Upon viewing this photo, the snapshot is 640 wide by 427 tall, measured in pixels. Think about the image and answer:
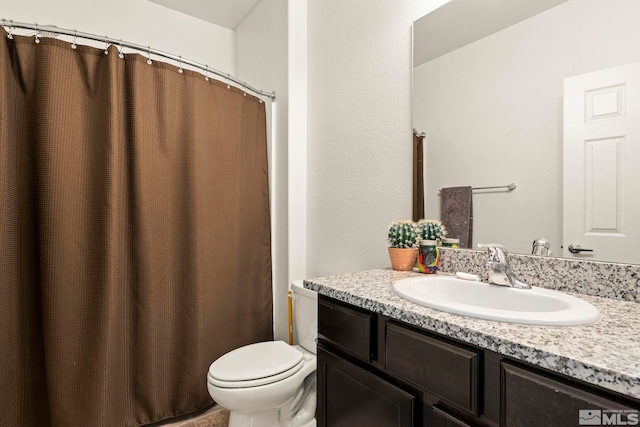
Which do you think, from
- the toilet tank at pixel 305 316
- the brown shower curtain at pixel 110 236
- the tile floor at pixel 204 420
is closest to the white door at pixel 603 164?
the toilet tank at pixel 305 316

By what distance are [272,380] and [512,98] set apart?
4.77 ft

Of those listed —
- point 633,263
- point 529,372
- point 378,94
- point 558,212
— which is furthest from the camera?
point 378,94

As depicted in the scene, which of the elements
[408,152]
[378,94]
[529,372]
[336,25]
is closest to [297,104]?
[336,25]

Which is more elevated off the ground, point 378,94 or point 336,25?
point 336,25

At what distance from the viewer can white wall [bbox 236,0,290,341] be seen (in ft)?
6.52

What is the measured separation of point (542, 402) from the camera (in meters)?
0.52

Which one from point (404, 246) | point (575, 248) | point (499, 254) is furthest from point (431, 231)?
point (575, 248)

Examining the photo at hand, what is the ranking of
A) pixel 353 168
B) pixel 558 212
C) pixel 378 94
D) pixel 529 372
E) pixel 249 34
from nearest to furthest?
pixel 529 372 < pixel 558 212 < pixel 378 94 < pixel 353 168 < pixel 249 34

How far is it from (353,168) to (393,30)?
2.23ft

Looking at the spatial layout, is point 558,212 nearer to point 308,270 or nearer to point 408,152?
point 408,152

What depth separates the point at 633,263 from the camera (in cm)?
81

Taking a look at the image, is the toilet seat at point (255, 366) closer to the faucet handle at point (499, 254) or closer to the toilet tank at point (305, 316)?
the toilet tank at point (305, 316)

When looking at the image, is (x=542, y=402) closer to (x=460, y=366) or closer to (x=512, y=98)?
(x=460, y=366)

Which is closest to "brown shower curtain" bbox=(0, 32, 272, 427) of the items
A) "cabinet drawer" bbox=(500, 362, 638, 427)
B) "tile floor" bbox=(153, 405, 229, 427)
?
"tile floor" bbox=(153, 405, 229, 427)
